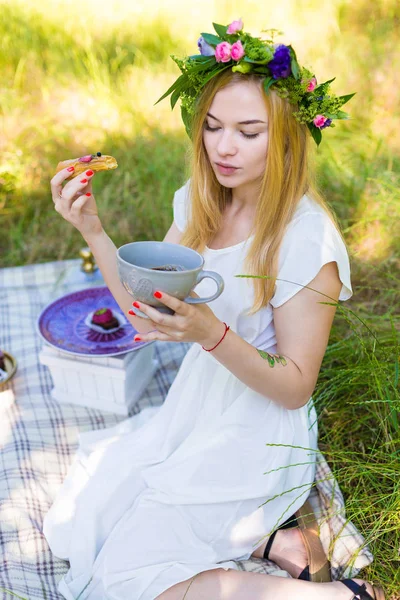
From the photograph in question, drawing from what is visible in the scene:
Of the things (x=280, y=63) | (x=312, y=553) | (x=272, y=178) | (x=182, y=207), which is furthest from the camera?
(x=182, y=207)

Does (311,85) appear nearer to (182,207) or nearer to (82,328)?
(182,207)

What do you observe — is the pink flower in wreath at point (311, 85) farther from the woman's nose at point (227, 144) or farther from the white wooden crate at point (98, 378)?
the white wooden crate at point (98, 378)

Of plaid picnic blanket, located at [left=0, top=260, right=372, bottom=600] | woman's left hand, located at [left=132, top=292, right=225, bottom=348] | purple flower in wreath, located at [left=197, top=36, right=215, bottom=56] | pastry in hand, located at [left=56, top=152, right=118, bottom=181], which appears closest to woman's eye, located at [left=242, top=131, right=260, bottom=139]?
purple flower in wreath, located at [left=197, top=36, right=215, bottom=56]

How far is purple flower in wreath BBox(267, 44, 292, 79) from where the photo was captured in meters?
1.53

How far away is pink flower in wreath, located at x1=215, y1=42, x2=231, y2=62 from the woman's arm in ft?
2.04

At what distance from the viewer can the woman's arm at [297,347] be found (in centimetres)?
153

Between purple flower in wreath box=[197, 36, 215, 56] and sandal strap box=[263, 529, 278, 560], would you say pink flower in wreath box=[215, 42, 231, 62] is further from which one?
sandal strap box=[263, 529, 278, 560]

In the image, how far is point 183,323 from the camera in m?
1.30

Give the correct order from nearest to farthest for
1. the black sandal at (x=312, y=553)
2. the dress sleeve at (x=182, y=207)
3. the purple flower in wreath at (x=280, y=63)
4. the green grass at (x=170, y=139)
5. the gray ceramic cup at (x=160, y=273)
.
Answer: the gray ceramic cup at (x=160, y=273) → the purple flower in wreath at (x=280, y=63) → the black sandal at (x=312, y=553) → the dress sleeve at (x=182, y=207) → the green grass at (x=170, y=139)

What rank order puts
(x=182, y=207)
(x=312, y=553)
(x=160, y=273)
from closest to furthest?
(x=160, y=273)
(x=312, y=553)
(x=182, y=207)

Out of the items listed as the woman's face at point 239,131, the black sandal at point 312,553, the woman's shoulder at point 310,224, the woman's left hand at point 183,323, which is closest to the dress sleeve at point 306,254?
the woman's shoulder at point 310,224

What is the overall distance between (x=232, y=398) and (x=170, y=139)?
9.30 ft

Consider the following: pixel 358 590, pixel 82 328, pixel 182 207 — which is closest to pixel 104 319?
pixel 82 328

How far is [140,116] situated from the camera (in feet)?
14.5
